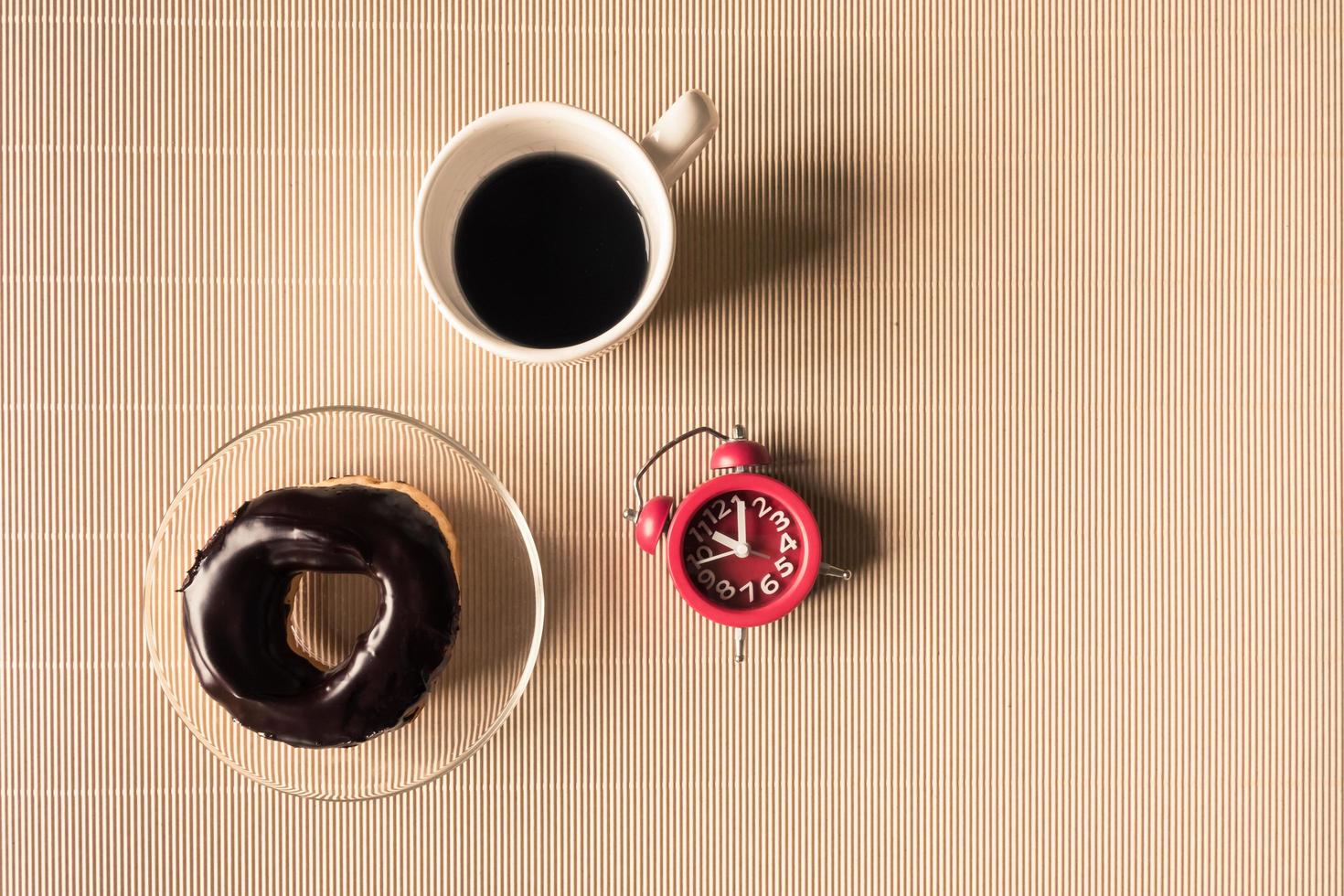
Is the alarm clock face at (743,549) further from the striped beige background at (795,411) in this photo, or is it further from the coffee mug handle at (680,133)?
the coffee mug handle at (680,133)

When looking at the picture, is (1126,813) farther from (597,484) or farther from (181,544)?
(181,544)

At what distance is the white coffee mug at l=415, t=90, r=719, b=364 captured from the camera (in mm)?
482

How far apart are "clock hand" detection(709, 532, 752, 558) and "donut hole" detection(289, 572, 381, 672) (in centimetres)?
23

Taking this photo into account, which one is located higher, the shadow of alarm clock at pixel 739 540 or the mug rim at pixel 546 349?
the mug rim at pixel 546 349

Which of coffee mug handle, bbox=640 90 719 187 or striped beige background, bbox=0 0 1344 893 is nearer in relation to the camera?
coffee mug handle, bbox=640 90 719 187

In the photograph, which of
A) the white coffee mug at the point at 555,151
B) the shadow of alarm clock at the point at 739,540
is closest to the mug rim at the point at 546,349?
the white coffee mug at the point at 555,151

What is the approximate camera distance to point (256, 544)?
50cm

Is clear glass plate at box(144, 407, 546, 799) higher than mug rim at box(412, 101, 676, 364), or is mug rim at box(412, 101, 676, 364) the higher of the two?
mug rim at box(412, 101, 676, 364)

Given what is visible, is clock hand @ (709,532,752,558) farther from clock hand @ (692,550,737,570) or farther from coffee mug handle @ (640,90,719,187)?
coffee mug handle @ (640,90,719,187)

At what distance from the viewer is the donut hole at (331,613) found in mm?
547

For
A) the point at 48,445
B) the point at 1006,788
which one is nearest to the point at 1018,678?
the point at 1006,788

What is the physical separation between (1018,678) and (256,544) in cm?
52

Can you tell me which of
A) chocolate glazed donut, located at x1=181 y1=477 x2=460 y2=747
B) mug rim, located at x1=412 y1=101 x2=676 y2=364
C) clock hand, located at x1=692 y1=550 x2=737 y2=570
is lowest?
chocolate glazed donut, located at x1=181 y1=477 x2=460 y2=747

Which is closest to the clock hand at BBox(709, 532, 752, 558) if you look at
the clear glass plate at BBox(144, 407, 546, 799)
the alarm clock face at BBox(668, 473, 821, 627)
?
the alarm clock face at BBox(668, 473, 821, 627)
